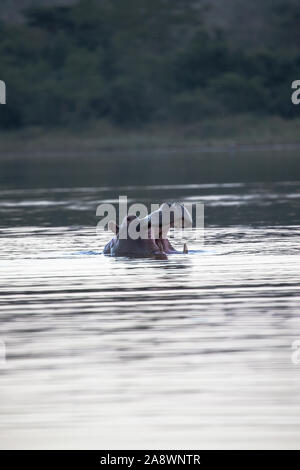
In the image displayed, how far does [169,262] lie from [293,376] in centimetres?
721

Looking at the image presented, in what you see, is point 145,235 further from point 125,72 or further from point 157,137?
point 125,72

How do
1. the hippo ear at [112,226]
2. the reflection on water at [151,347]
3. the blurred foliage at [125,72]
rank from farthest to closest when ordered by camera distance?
the blurred foliage at [125,72], the hippo ear at [112,226], the reflection on water at [151,347]

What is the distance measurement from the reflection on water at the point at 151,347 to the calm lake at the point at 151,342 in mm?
14

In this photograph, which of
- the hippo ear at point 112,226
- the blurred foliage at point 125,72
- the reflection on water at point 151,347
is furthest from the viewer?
the blurred foliage at point 125,72

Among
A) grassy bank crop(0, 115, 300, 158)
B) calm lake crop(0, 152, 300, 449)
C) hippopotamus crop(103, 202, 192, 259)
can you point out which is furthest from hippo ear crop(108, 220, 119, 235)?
grassy bank crop(0, 115, 300, 158)

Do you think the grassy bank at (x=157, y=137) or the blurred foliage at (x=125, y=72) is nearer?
the grassy bank at (x=157, y=137)

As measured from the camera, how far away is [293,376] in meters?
9.54

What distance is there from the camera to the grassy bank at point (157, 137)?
69938 mm

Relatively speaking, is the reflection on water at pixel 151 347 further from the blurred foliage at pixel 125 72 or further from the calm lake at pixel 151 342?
the blurred foliage at pixel 125 72

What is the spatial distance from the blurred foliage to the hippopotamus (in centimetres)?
5585

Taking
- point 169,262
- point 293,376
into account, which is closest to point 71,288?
point 169,262

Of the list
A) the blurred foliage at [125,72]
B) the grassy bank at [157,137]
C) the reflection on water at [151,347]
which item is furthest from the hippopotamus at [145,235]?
the blurred foliage at [125,72]

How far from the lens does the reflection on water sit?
8.41m
